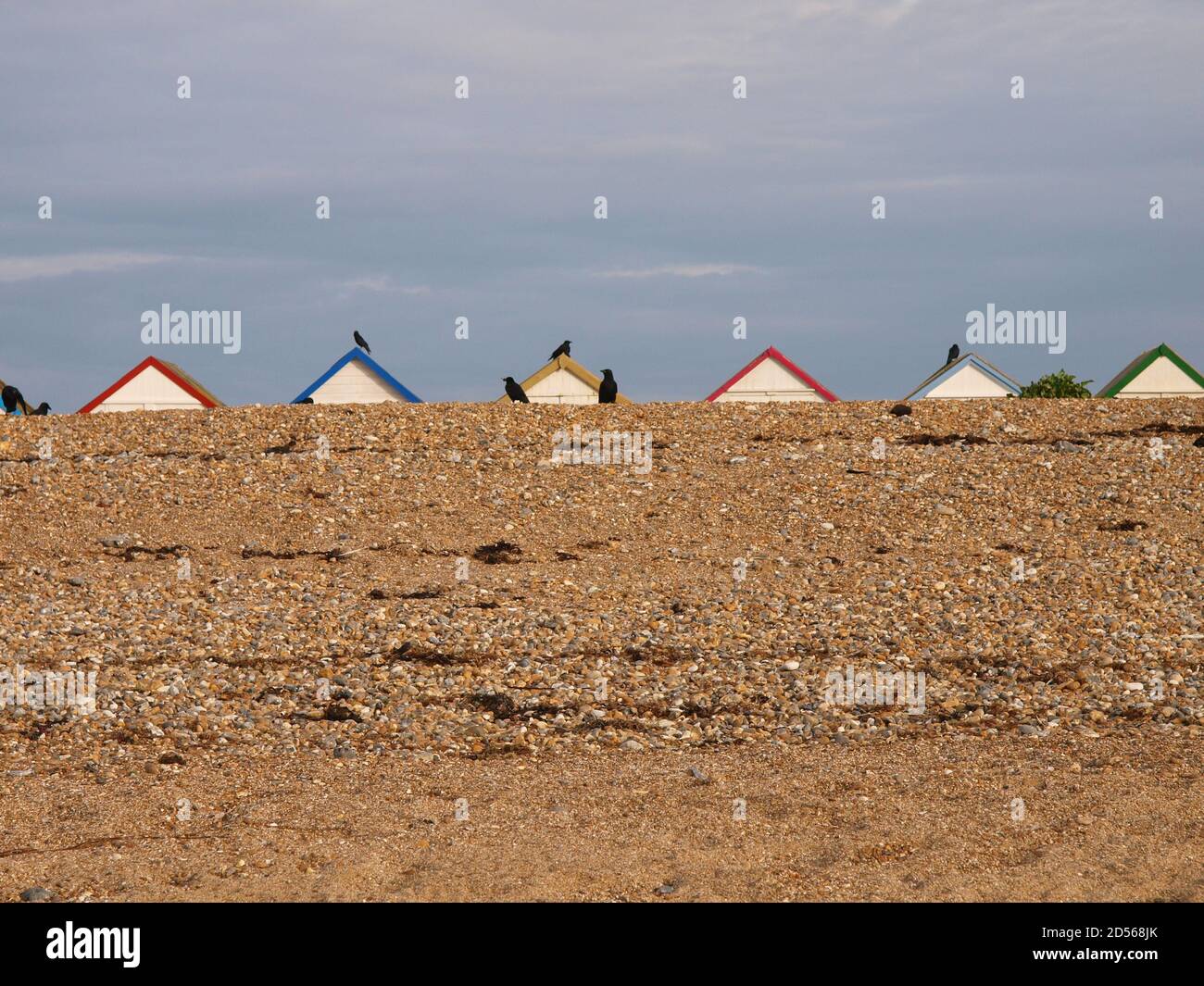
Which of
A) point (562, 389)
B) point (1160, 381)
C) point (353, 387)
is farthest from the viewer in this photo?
point (1160, 381)

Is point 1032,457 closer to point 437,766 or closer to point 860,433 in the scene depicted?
point 860,433

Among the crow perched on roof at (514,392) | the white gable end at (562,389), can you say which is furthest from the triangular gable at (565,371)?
the crow perched on roof at (514,392)

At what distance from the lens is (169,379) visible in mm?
43062

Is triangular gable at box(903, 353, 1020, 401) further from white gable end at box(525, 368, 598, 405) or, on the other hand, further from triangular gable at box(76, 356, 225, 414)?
triangular gable at box(76, 356, 225, 414)

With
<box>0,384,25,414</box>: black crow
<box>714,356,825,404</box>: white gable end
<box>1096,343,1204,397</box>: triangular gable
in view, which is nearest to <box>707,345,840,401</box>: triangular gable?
<box>714,356,825,404</box>: white gable end

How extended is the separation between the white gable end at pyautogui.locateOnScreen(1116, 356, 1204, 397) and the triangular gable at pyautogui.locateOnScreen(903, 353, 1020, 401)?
12.8 ft

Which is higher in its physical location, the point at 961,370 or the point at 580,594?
the point at 961,370

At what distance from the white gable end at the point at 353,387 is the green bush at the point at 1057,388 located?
78.2 feet

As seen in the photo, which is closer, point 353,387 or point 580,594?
point 580,594

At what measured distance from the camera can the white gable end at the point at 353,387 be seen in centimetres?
4062

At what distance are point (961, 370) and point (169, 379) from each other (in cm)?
2792

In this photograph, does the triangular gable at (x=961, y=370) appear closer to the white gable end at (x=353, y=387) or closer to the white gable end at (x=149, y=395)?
the white gable end at (x=353, y=387)

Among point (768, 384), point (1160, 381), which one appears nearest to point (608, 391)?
point (768, 384)

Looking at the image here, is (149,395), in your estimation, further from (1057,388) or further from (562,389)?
(1057,388)
